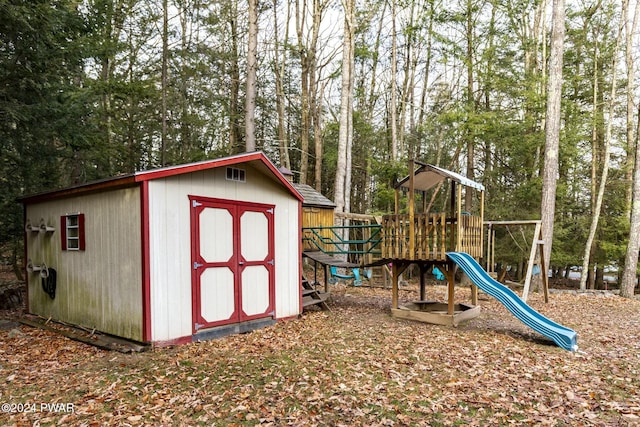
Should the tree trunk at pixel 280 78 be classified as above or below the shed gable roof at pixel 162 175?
above

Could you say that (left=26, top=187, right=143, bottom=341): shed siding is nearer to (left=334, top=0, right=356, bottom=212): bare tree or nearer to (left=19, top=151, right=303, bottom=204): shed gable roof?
(left=19, top=151, right=303, bottom=204): shed gable roof

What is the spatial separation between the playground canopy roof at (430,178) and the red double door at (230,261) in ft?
9.42

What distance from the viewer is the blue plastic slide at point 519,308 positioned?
5449 mm

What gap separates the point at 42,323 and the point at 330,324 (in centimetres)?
534

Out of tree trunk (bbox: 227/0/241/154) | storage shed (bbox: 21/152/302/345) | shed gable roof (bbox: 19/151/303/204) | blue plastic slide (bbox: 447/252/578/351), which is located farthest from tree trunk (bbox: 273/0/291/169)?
blue plastic slide (bbox: 447/252/578/351)

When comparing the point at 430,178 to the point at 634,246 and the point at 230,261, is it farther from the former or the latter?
the point at 634,246

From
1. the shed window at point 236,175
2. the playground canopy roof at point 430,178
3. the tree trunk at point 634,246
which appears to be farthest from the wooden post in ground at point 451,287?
the tree trunk at point 634,246

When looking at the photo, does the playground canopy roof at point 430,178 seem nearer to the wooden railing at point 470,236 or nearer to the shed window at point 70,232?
the wooden railing at point 470,236

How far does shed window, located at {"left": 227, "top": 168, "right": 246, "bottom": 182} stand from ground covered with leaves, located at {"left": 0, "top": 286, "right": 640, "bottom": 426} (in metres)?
2.63

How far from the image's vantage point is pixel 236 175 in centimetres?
661

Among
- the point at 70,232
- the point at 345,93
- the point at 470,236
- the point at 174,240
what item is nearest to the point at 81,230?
the point at 70,232

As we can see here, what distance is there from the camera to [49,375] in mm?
4590

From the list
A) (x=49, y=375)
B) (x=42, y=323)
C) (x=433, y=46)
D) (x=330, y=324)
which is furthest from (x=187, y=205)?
(x=433, y=46)

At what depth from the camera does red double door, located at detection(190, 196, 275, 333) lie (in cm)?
595
